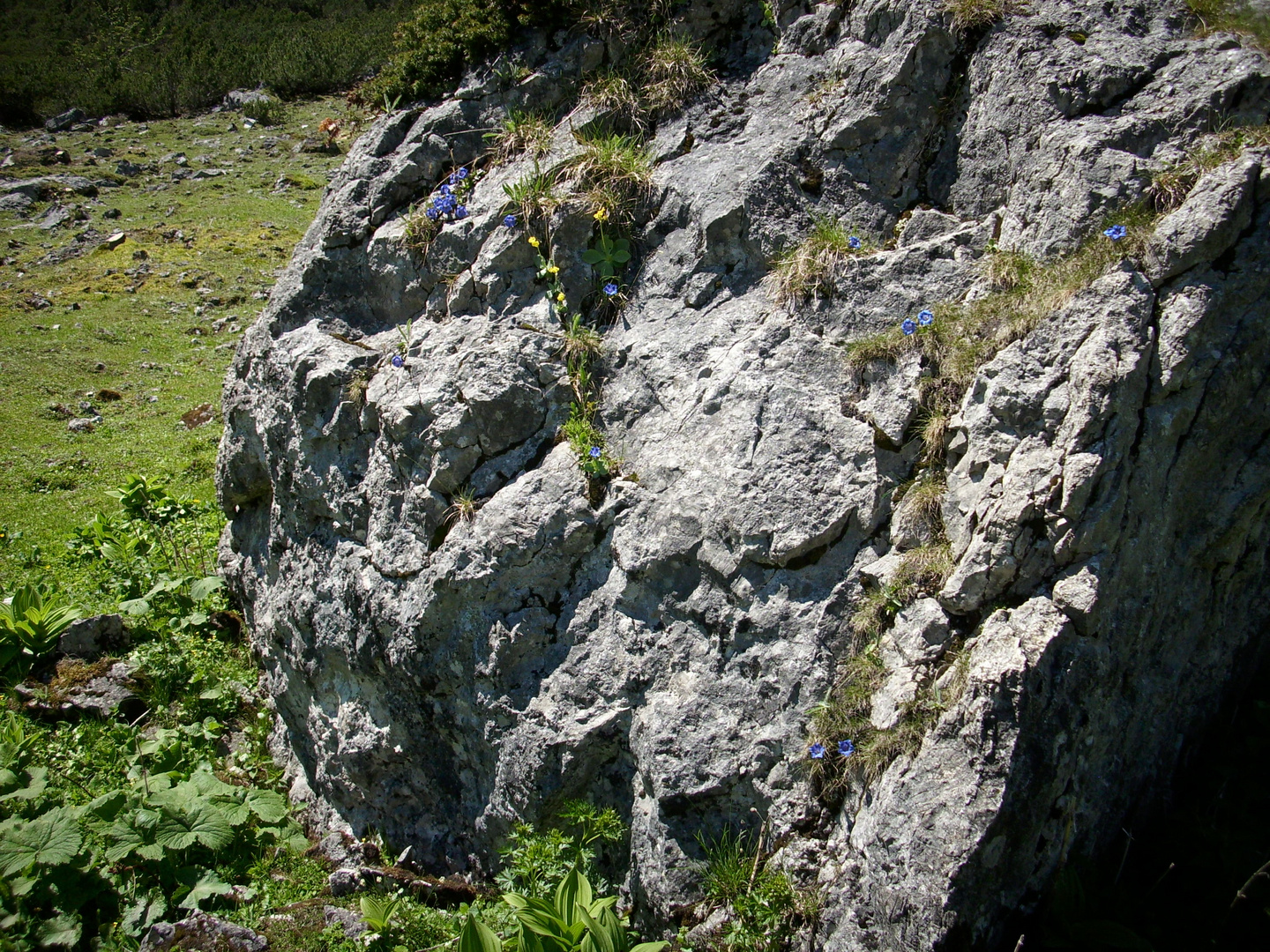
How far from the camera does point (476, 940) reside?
4586 millimetres

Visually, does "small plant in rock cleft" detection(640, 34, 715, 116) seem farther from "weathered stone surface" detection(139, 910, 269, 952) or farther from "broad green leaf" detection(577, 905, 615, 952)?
"weathered stone surface" detection(139, 910, 269, 952)

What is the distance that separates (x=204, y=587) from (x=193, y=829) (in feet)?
13.0

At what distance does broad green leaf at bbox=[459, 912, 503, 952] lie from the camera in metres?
4.57

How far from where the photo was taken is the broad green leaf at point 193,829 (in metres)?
6.11

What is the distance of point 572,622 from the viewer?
585cm

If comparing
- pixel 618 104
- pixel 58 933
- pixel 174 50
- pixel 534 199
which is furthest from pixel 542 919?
pixel 174 50

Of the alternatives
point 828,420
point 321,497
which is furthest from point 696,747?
point 321,497

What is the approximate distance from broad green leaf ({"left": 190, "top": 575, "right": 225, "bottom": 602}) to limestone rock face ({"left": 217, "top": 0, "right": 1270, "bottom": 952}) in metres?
1.73

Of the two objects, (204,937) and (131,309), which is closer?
(204,937)

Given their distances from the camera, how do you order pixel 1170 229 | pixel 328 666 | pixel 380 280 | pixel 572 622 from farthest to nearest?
pixel 380 280 → pixel 328 666 → pixel 572 622 → pixel 1170 229

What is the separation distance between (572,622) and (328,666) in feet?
9.12

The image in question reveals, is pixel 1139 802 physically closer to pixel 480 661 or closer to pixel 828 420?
pixel 828 420

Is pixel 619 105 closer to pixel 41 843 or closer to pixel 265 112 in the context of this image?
pixel 41 843

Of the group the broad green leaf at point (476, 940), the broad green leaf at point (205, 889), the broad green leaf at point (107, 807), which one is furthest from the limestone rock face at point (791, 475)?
the broad green leaf at point (107, 807)
